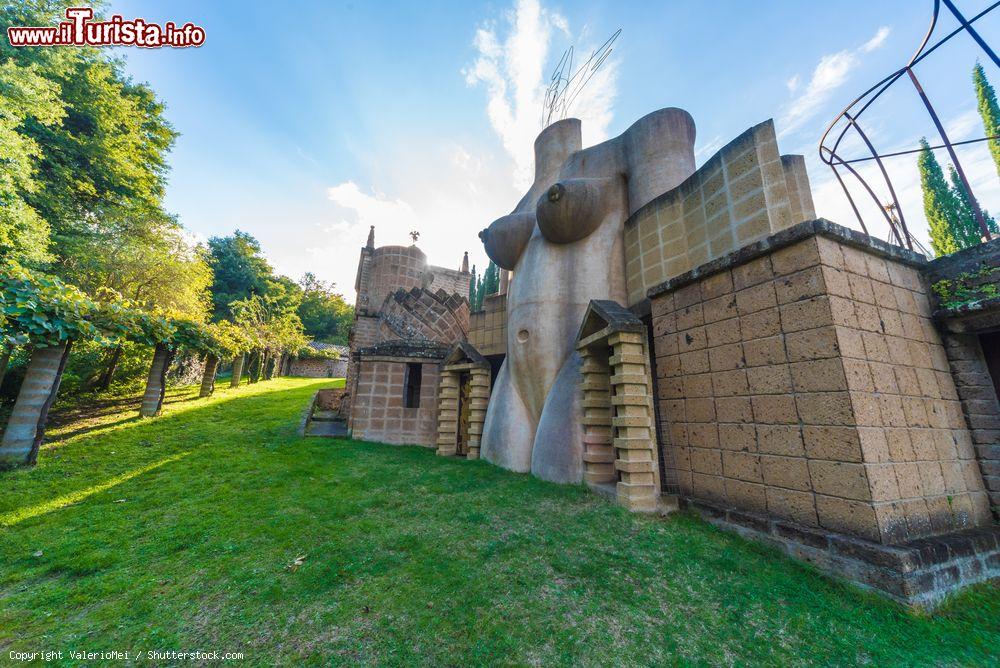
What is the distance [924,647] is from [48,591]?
742cm

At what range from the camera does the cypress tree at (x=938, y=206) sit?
17.5 meters

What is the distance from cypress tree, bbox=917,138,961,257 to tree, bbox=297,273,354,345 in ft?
145

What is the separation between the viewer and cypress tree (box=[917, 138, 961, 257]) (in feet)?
57.6

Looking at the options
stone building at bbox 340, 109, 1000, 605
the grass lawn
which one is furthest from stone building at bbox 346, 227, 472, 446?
the grass lawn

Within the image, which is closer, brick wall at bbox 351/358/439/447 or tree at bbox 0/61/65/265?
tree at bbox 0/61/65/265

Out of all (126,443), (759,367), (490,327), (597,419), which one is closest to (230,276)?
(126,443)

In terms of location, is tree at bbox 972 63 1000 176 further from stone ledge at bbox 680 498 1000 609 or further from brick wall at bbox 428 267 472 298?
brick wall at bbox 428 267 472 298

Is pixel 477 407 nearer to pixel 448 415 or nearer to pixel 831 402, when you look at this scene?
pixel 448 415

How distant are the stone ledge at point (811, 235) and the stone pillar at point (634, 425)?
5.03ft

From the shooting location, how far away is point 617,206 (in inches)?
308

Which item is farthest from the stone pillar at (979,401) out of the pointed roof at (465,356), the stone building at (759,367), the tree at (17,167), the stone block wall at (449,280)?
the stone block wall at (449,280)

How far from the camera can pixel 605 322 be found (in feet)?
20.7

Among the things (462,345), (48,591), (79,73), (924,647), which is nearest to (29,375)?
(48,591)

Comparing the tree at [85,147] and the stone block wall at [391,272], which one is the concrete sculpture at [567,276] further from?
the tree at [85,147]
